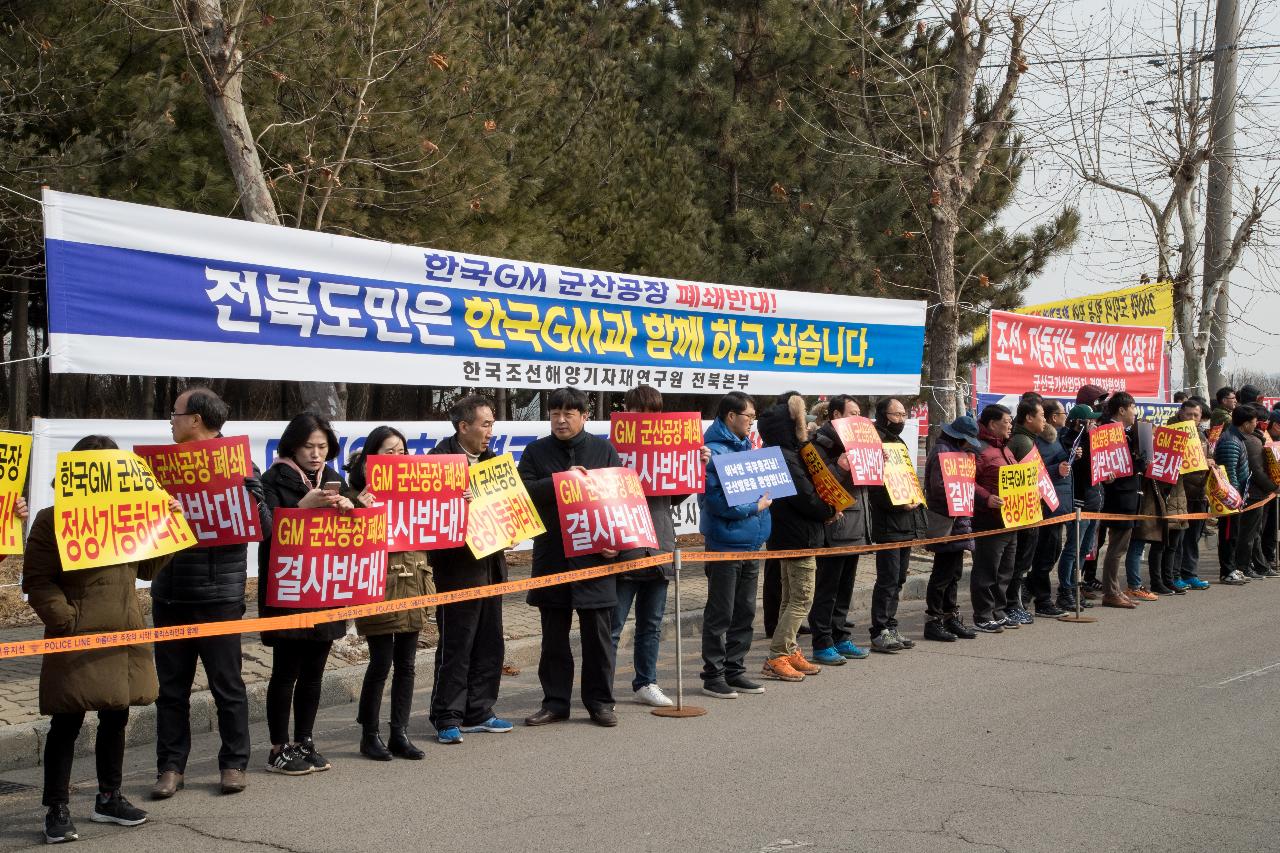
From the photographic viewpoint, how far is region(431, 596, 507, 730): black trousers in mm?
7043

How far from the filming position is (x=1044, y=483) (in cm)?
1112

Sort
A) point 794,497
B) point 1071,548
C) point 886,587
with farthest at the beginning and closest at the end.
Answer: point 1071,548, point 886,587, point 794,497

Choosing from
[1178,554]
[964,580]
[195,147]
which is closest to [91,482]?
[195,147]

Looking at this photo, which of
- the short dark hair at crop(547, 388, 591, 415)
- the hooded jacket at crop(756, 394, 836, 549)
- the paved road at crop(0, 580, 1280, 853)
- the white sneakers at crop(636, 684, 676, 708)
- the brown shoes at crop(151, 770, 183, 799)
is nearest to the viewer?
the paved road at crop(0, 580, 1280, 853)

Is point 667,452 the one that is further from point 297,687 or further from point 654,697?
point 297,687

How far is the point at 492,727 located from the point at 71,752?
2434 mm

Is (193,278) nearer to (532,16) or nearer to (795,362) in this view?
(795,362)

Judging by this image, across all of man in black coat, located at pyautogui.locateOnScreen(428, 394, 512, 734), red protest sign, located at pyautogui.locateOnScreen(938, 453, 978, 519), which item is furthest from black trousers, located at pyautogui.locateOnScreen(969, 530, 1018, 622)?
man in black coat, located at pyautogui.locateOnScreen(428, 394, 512, 734)

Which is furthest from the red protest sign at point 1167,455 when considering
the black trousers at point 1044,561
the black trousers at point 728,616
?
the black trousers at point 728,616

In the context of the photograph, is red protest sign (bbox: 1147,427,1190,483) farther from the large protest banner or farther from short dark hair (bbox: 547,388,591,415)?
short dark hair (bbox: 547,388,591,415)

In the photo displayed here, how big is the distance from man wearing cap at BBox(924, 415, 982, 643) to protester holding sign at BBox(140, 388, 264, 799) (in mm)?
5890

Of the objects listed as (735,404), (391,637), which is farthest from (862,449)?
(391,637)

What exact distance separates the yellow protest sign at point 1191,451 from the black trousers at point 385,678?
8860 mm

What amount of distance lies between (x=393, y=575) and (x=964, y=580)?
354 inches
